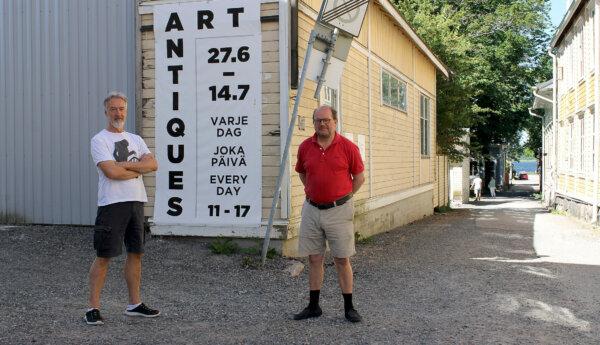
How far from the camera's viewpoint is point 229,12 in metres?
8.41

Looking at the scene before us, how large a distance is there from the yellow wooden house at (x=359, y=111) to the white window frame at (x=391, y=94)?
23 millimetres

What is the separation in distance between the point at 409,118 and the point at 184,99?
955cm

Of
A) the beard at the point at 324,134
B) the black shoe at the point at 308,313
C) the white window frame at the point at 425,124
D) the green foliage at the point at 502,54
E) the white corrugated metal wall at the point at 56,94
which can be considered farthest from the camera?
the green foliage at the point at 502,54

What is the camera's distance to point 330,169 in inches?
210

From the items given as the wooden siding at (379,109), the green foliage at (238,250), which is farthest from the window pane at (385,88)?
the green foliage at (238,250)

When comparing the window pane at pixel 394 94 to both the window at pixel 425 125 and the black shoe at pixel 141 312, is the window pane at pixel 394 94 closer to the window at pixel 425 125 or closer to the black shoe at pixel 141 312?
the window at pixel 425 125

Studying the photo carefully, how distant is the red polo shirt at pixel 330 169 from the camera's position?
17.5 feet

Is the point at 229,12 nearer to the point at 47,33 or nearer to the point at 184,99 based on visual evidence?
the point at 184,99

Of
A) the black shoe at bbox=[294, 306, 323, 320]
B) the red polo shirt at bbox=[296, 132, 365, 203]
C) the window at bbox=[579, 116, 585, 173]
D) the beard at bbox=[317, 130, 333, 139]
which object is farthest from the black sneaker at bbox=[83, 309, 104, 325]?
the window at bbox=[579, 116, 585, 173]

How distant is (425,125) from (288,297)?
14.5 metres

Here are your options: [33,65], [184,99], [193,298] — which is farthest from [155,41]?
[193,298]

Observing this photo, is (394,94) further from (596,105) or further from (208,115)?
(208,115)

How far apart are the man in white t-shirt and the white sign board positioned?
3145mm

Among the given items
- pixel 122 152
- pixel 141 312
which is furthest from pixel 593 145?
pixel 122 152
